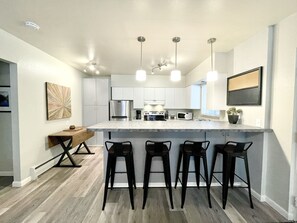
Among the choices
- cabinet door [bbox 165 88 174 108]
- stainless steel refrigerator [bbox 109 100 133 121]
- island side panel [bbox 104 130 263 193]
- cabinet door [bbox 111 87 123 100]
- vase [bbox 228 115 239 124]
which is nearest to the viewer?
island side panel [bbox 104 130 263 193]

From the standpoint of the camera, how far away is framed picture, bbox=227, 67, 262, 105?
2420mm

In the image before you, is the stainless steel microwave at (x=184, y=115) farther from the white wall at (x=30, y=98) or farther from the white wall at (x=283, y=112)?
the white wall at (x=30, y=98)

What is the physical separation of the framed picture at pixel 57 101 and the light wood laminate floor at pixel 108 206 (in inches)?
56.8

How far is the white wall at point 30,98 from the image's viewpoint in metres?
2.70

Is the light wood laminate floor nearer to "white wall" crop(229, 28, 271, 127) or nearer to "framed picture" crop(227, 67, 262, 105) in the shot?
"white wall" crop(229, 28, 271, 127)

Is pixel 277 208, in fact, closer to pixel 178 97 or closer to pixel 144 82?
pixel 178 97

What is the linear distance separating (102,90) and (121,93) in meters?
0.61

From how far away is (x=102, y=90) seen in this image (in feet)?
17.5

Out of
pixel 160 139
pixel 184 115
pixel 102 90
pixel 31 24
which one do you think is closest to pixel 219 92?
pixel 160 139

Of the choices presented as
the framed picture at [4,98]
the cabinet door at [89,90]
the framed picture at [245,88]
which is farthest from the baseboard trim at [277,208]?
the cabinet door at [89,90]

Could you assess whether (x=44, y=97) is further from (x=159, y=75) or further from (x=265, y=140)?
(x=265, y=140)

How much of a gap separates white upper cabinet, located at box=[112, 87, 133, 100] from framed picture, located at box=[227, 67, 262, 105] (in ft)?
10.3

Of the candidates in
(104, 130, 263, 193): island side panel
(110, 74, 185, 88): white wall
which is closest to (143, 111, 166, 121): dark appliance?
(110, 74, 185, 88): white wall

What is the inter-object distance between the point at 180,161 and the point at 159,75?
11.8 ft
